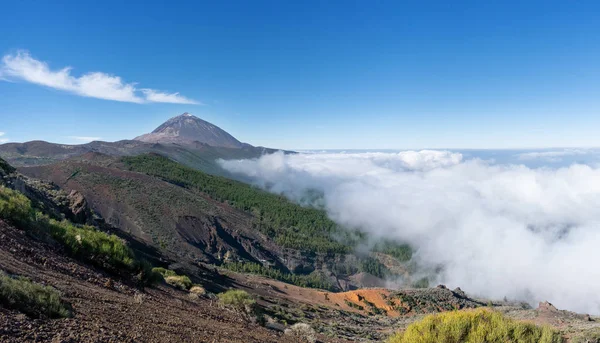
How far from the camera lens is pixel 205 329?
8508 millimetres

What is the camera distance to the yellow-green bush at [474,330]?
7.91m

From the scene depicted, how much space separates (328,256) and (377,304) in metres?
52.8

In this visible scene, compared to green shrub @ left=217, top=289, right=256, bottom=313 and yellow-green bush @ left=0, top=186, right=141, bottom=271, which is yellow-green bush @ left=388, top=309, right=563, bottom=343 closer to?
green shrub @ left=217, top=289, right=256, bottom=313

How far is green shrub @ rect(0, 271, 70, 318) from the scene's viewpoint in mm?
5445

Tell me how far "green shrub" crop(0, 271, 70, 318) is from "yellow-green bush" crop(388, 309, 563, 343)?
7676mm

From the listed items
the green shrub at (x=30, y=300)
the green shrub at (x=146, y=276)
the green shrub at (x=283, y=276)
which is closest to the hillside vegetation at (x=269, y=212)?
the green shrub at (x=283, y=276)

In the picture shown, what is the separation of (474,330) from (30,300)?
940cm

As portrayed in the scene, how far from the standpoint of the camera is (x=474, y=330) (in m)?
A: 8.04

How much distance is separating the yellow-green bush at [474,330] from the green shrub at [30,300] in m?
7.68

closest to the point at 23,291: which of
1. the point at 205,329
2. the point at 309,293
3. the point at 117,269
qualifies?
the point at 205,329

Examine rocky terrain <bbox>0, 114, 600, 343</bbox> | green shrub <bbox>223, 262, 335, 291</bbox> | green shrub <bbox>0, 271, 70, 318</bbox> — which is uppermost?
green shrub <bbox>0, 271, 70, 318</bbox>

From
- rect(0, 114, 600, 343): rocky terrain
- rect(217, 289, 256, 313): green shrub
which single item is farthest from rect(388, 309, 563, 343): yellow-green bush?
rect(217, 289, 256, 313): green shrub

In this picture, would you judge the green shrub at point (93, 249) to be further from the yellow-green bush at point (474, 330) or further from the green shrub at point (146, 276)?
the yellow-green bush at point (474, 330)

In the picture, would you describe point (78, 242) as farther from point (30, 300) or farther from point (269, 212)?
point (269, 212)
